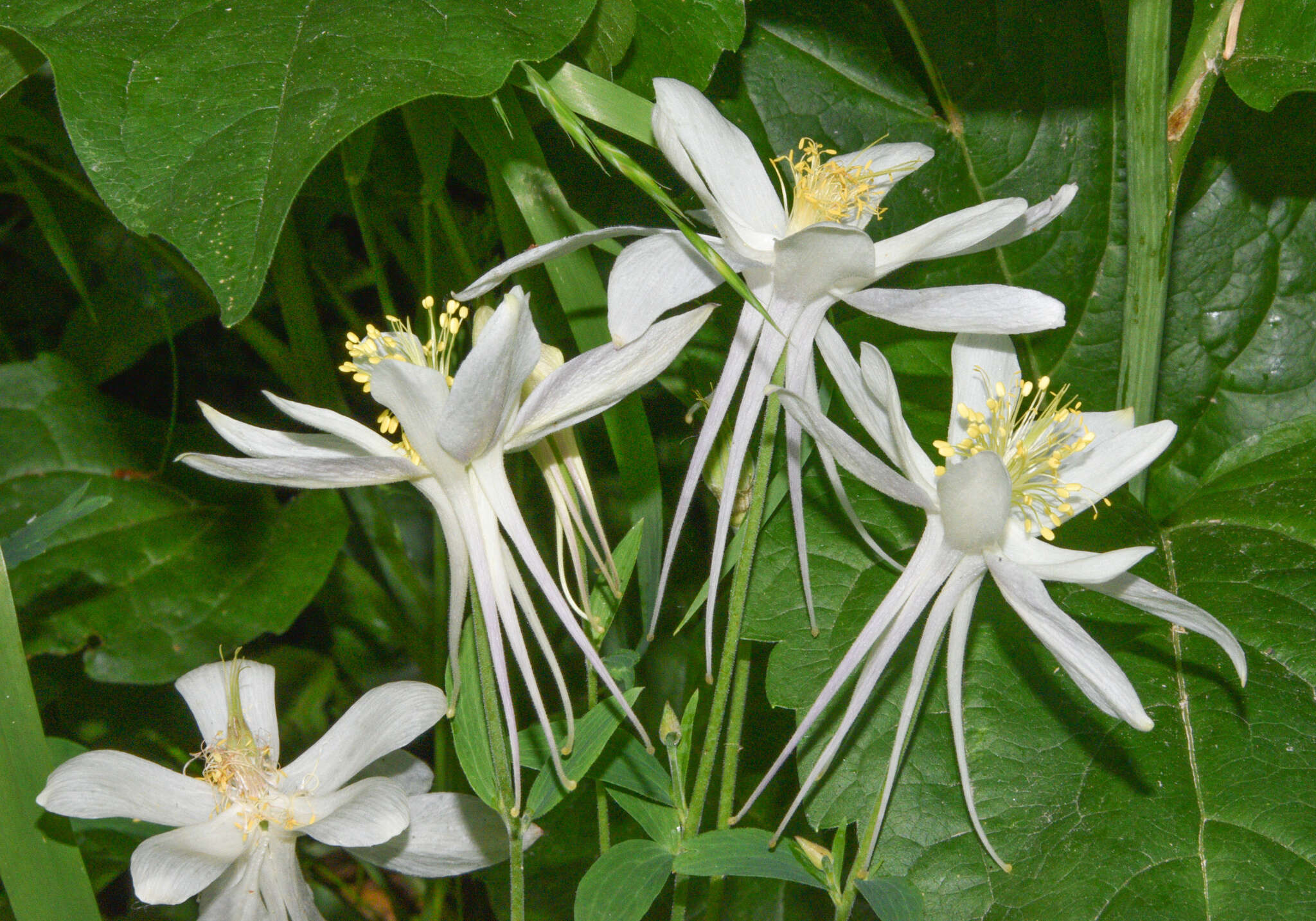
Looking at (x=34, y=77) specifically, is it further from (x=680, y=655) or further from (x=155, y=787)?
(x=680, y=655)

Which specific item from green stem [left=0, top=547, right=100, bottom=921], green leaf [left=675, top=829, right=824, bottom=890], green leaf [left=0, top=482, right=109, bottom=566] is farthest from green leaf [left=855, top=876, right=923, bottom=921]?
green leaf [left=0, top=482, right=109, bottom=566]

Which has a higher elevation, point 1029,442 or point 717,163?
point 717,163

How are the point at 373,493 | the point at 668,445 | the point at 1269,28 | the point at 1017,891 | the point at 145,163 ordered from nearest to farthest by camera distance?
the point at 145,163
the point at 1017,891
the point at 1269,28
the point at 668,445
the point at 373,493

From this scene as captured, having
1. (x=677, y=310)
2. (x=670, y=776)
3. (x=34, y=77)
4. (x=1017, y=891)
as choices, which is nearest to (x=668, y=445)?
(x=677, y=310)

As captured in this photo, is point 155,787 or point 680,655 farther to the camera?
point 680,655

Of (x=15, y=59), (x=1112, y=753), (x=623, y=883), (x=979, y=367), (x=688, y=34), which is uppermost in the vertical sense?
(x=15, y=59)

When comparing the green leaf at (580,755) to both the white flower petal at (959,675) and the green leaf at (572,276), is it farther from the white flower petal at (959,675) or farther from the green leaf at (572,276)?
the white flower petal at (959,675)

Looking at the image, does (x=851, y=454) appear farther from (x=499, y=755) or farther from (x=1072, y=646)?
(x=499, y=755)

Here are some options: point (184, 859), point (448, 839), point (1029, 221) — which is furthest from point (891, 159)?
point (184, 859)
